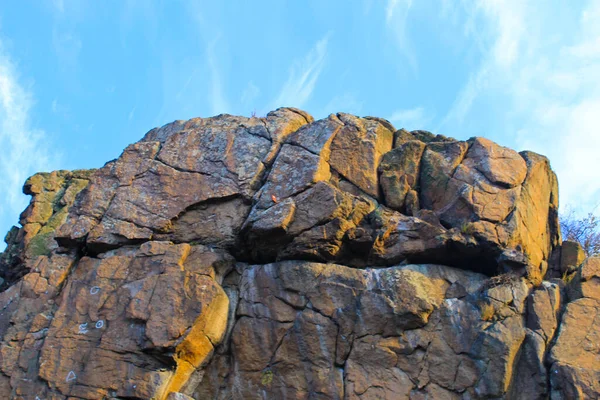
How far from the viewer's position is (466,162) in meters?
18.8

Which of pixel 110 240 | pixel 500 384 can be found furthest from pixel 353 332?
pixel 110 240

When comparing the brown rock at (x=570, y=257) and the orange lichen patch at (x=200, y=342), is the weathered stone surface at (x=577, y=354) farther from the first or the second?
the orange lichen patch at (x=200, y=342)

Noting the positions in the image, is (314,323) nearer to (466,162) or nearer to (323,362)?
(323,362)

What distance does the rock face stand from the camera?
1573 centimetres

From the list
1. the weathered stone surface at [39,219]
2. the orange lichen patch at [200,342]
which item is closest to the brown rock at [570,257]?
the orange lichen patch at [200,342]

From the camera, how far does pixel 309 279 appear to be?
16953 millimetres

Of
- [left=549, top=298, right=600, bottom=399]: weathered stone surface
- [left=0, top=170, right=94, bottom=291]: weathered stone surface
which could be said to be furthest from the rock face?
[left=0, top=170, right=94, bottom=291]: weathered stone surface

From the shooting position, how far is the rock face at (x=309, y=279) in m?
15.7

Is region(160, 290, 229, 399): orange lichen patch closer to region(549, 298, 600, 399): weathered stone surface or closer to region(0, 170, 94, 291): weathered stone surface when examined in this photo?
region(0, 170, 94, 291): weathered stone surface

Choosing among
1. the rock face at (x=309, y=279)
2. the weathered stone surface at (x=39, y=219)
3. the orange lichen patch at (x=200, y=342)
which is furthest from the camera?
the weathered stone surface at (x=39, y=219)

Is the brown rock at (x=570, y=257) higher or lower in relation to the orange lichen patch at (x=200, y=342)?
higher

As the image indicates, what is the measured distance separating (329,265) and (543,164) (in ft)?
24.2

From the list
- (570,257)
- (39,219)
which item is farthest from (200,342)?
(570,257)

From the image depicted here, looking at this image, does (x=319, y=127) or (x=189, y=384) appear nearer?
(x=189, y=384)
